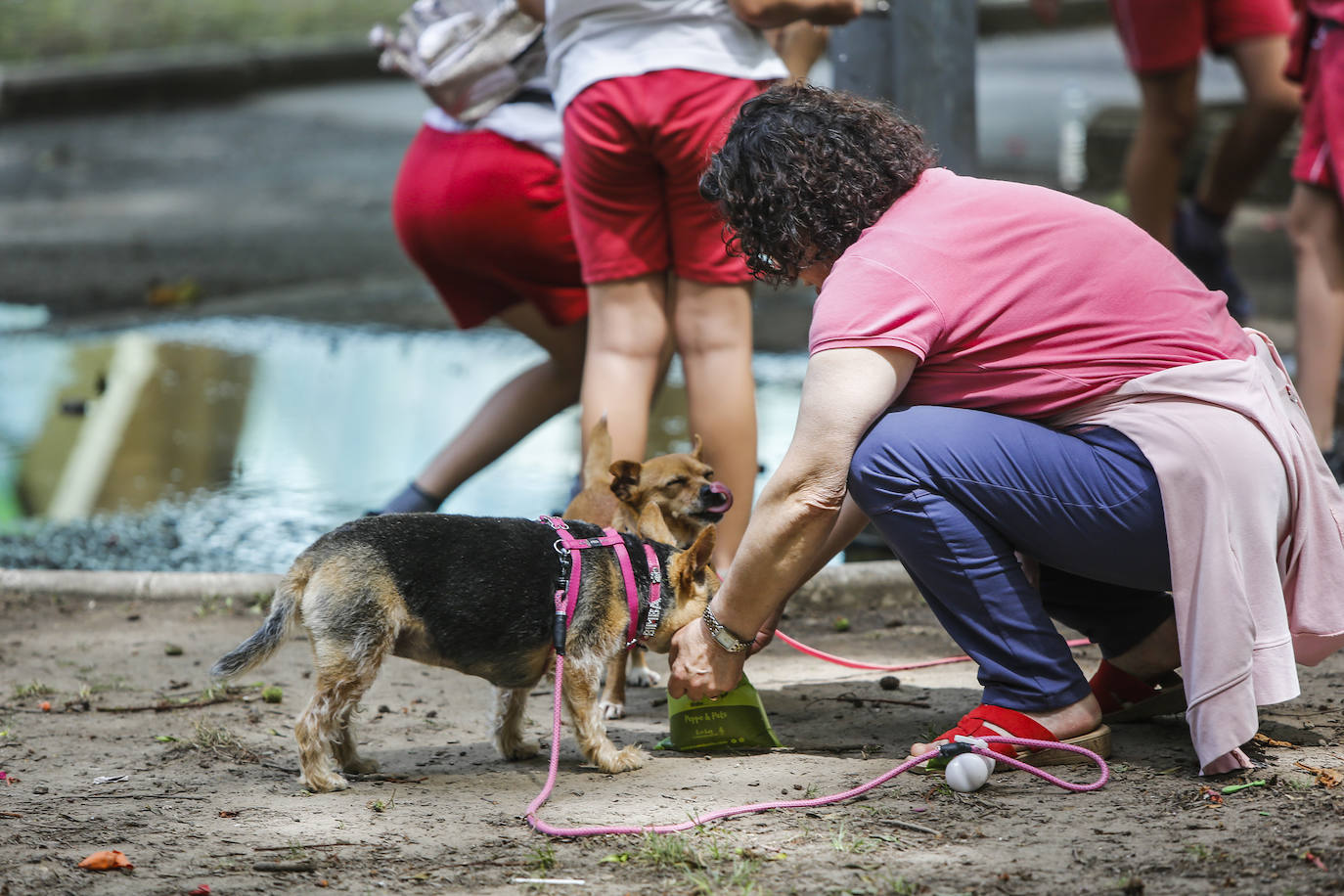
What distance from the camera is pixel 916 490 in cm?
314

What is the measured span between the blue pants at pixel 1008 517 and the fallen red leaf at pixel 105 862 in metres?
Answer: 1.58

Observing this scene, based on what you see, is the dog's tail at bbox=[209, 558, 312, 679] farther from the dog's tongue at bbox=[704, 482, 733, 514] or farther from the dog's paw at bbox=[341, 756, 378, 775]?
the dog's tongue at bbox=[704, 482, 733, 514]

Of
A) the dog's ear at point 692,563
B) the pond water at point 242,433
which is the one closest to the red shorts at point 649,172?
the dog's ear at point 692,563

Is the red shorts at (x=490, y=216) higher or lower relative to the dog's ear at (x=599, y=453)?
higher

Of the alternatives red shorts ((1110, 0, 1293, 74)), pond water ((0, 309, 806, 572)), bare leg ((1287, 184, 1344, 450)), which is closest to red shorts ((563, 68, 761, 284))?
pond water ((0, 309, 806, 572))

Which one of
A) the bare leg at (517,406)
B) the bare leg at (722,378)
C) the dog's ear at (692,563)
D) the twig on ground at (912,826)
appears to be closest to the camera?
the twig on ground at (912,826)

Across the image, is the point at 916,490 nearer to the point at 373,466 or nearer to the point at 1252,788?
the point at 1252,788

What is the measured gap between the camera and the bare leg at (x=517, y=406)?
4973mm

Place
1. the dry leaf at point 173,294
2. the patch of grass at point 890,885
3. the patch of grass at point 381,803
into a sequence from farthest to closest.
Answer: the dry leaf at point 173,294 → the patch of grass at point 381,803 → the patch of grass at point 890,885

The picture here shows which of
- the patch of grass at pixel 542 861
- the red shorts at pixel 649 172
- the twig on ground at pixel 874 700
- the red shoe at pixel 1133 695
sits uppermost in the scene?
the red shorts at pixel 649 172

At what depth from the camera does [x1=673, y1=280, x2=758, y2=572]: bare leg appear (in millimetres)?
4238

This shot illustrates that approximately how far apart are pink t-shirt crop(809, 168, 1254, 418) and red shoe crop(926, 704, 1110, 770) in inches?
25.1

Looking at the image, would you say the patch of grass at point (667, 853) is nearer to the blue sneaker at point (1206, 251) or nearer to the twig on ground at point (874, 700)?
the twig on ground at point (874, 700)

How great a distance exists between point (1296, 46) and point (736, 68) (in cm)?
245
